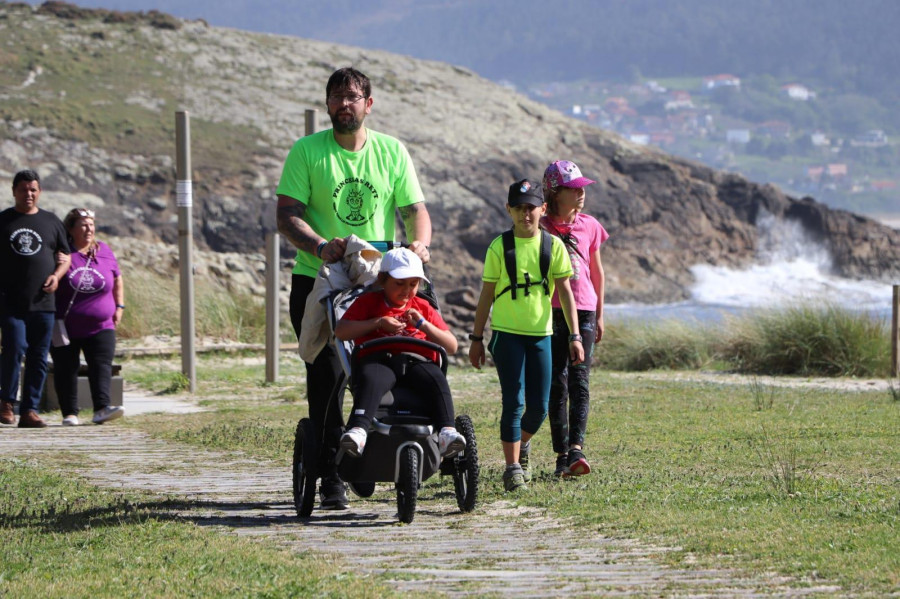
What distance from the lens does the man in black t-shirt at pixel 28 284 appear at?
1106cm

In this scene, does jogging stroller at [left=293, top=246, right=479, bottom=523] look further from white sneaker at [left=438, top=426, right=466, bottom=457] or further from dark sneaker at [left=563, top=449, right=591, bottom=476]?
dark sneaker at [left=563, top=449, right=591, bottom=476]

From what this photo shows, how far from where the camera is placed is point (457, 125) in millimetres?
55688

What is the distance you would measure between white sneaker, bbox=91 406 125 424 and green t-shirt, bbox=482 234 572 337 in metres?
4.90

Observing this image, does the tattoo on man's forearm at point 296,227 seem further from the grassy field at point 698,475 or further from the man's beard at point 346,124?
the grassy field at point 698,475

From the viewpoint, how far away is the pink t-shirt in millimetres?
8492

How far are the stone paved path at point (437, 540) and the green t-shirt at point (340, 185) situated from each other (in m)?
1.36

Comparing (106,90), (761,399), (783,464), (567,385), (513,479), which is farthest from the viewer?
(106,90)

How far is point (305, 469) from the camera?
7059 mm

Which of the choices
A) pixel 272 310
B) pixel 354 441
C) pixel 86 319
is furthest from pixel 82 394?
pixel 354 441

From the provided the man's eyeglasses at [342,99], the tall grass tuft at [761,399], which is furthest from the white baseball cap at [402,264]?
the tall grass tuft at [761,399]

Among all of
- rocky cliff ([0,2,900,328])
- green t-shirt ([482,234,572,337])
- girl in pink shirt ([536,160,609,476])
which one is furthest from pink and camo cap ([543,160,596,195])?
rocky cliff ([0,2,900,328])

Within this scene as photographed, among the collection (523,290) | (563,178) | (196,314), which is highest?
(563,178)

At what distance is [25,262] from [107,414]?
5.03ft

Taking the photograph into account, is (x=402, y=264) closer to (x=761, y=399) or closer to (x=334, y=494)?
(x=334, y=494)
